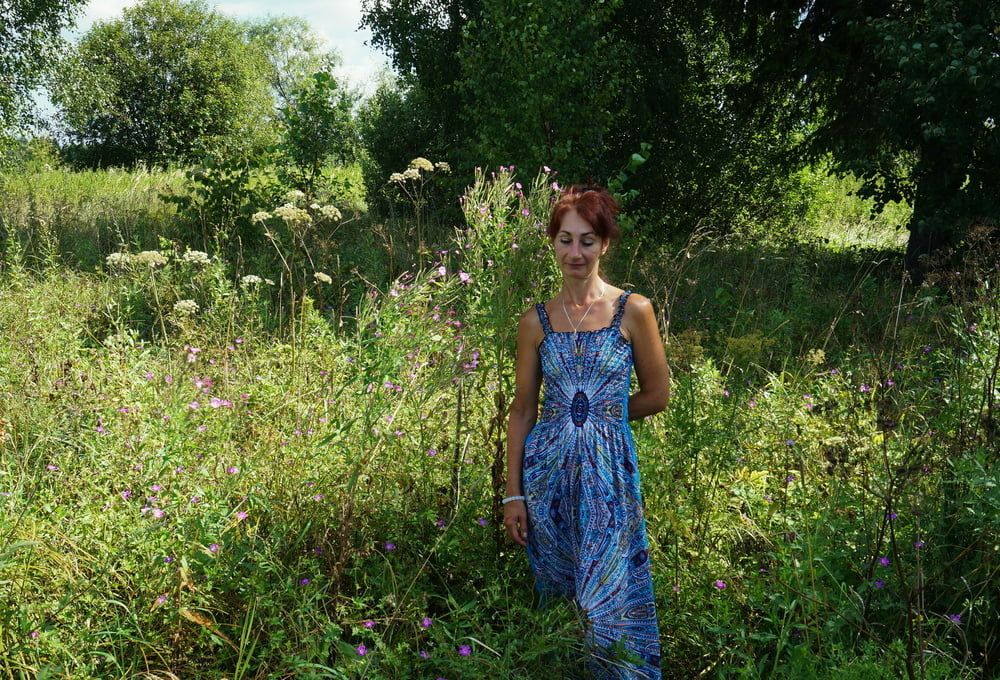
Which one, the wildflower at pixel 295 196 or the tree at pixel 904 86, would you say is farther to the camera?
the tree at pixel 904 86

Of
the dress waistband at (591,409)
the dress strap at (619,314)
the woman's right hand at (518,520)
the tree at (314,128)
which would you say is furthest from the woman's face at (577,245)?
the tree at (314,128)

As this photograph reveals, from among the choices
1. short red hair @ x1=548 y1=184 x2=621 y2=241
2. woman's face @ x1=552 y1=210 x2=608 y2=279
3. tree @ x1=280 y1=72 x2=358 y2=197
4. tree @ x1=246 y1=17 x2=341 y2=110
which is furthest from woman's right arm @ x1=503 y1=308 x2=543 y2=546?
tree @ x1=246 y1=17 x2=341 y2=110

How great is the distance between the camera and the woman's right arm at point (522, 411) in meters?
2.80

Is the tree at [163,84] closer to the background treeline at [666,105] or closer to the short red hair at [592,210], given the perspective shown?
the background treeline at [666,105]

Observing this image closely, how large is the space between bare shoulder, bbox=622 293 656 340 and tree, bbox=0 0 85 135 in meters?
14.1

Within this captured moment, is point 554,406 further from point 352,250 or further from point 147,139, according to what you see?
point 147,139

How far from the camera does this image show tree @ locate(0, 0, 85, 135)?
13688mm

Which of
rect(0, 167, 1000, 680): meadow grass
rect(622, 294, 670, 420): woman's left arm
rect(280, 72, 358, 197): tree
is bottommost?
rect(0, 167, 1000, 680): meadow grass

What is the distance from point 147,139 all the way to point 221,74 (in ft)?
14.0

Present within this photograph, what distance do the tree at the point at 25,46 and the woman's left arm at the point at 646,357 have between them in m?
14.1

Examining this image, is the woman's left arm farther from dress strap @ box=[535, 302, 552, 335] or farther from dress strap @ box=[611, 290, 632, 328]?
dress strap @ box=[535, 302, 552, 335]

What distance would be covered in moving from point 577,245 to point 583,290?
0.16 meters

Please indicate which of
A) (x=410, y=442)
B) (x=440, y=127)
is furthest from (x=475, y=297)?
(x=440, y=127)

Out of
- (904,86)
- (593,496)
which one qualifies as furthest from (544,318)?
(904,86)
